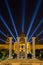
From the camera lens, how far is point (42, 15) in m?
18.1

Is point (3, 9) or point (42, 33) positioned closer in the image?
point (3, 9)

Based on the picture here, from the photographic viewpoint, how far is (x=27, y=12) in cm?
1811

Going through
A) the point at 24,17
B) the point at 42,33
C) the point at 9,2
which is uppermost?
the point at 9,2

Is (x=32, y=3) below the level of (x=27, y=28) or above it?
above

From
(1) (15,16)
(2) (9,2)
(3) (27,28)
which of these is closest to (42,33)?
(3) (27,28)

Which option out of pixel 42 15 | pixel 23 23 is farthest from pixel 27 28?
pixel 42 15

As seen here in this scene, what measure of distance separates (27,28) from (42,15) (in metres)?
1.99

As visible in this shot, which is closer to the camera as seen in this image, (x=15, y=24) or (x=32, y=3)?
(x=32, y=3)

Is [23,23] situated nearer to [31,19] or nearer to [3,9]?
[31,19]

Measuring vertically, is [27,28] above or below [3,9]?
below

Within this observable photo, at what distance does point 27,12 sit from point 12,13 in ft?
4.70

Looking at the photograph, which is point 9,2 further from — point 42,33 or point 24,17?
point 42,33

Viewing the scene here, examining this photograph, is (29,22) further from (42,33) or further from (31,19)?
(42,33)

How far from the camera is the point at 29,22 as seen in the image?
60.6 feet
